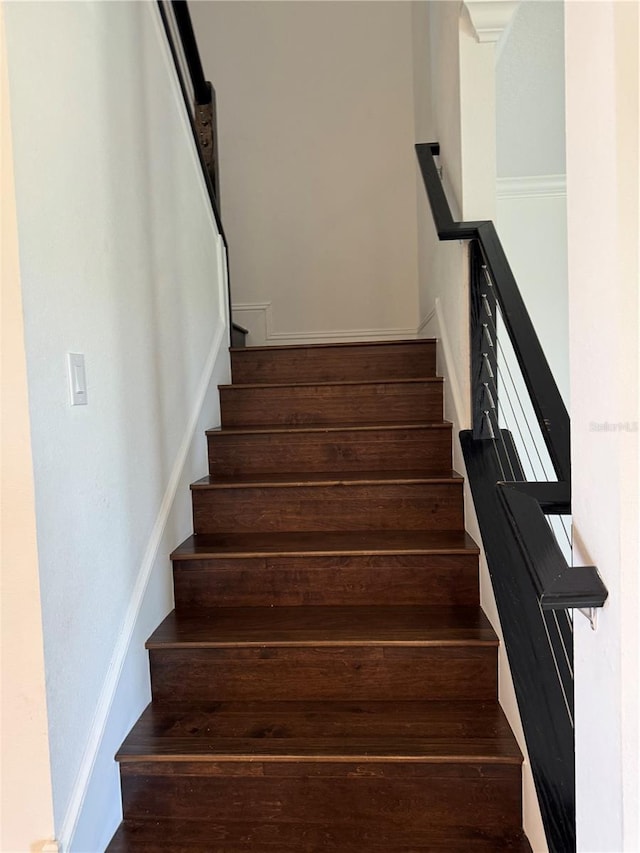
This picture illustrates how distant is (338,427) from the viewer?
2.24m

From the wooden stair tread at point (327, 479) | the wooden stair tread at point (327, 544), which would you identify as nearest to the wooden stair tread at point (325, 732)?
the wooden stair tread at point (327, 544)

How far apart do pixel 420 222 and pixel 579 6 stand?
2.70m

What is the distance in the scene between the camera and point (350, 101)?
3.71m

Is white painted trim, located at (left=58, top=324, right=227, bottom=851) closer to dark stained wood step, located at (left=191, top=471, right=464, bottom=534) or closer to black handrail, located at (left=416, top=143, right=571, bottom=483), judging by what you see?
dark stained wood step, located at (left=191, top=471, right=464, bottom=534)

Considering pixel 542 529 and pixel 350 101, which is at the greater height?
pixel 350 101

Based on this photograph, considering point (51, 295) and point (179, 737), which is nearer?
point (51, 295)

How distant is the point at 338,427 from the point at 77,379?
1.19m

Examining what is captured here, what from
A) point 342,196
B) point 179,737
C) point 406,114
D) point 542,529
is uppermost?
point 406,114

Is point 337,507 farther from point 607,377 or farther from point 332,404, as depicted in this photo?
point 607,377

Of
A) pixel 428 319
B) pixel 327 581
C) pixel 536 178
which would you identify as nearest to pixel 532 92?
pixel 536 178

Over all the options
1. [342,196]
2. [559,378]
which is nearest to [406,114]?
[342,196]

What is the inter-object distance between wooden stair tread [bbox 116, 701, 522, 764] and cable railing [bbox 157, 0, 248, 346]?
6.37 feet

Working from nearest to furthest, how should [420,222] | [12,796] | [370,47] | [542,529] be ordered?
[542,529], [12,796], [420,222], [370,47]

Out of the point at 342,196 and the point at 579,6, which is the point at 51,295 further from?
the point at 342,196
